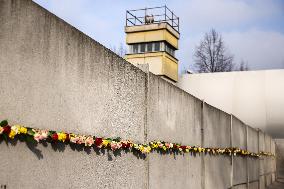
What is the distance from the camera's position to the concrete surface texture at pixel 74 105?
2572 mm

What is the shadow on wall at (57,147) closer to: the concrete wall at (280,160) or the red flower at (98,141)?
the red flower at (98,141)

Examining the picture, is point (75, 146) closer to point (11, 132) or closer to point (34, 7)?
point (11, 132)

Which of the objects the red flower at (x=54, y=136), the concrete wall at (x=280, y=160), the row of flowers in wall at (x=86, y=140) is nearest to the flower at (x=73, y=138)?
the row of flowers in wall at (x=86, y=140)

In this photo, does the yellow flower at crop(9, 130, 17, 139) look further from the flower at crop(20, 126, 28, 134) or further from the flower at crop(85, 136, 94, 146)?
the flower at crop(85, 136, 94, 146)

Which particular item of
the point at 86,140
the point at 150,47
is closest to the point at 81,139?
the point at 86,140

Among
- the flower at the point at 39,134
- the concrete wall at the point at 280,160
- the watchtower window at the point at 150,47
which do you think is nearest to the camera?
the flower at the point at 39,134

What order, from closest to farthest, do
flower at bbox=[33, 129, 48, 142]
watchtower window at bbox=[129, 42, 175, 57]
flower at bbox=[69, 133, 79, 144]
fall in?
flower at bbox=[33, 129, 48, 142] < flower at bbox=[69, 133, 79, 144] < watchtower window at bbox=[129, 42, 175, 57]

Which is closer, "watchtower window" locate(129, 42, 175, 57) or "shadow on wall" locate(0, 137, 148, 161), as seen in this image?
"shadow on wall" locate(0, 137, 148, 161)

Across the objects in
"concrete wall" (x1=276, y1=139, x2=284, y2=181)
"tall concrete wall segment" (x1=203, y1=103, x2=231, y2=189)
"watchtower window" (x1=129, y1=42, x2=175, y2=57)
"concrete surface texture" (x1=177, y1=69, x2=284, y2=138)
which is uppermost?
"watchtower window" (x1=129, y1=42, x2=175, y2=57)

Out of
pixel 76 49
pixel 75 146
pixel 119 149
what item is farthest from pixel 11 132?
pixel 119 149

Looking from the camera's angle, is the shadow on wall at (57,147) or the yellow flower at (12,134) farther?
the shadow on wall at (57,147)

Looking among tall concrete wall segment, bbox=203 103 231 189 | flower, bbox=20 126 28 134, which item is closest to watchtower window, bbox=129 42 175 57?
tall concrete wall segment, bbox=203 103 231 189

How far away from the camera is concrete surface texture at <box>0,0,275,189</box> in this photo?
2.57 meters

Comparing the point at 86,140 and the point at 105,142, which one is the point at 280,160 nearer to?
the point at 105,142
